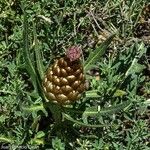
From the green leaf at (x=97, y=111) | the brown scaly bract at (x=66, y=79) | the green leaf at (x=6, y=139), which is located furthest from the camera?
the green leaf at (x=6, y=139)

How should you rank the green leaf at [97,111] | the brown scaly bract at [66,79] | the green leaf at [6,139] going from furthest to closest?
1. the green leaf at [6,139]
2. the green leaf at [97,111]
3. the brown scaly bract at [66,79]

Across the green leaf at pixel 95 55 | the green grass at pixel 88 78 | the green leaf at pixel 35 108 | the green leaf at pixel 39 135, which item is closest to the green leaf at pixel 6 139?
the green grass at pixel 88 78

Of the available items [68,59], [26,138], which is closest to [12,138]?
[26,138]

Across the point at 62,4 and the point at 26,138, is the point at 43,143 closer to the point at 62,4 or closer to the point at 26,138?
the point at 26,138

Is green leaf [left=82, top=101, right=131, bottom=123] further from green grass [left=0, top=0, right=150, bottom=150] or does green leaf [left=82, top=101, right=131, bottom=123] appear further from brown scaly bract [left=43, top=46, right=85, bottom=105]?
brown scaly bract [left=43, top=46, right=85, bottom=105]

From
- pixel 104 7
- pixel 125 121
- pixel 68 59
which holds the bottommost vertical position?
pixel 125 121

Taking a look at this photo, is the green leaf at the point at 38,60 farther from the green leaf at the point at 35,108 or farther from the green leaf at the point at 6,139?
the green leaf at the point at 6,139

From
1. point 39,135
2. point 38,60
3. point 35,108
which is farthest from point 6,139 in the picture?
point 38,60

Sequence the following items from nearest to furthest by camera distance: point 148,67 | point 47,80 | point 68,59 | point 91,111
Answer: point 68,59
point 47,80
point 91,111
point 148,67
